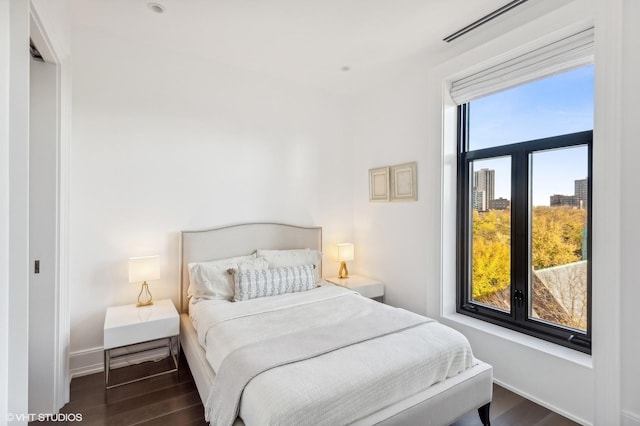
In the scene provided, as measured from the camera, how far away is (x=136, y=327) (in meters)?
→ 2.30

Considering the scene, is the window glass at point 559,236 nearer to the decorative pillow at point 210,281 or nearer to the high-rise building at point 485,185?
the high-rise building at point 485,185

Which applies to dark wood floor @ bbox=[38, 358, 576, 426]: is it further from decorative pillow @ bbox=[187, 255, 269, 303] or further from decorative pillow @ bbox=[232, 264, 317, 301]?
decorative pillow @ bbox=[232, 264, 317, 301]

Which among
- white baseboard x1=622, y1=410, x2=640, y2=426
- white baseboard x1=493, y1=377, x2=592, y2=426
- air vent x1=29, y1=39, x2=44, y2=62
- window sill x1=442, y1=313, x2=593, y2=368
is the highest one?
air vent x1=29, y1=39, x2=44, y2=62

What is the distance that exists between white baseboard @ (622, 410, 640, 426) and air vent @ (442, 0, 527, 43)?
260cm

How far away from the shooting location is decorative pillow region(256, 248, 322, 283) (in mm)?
3098

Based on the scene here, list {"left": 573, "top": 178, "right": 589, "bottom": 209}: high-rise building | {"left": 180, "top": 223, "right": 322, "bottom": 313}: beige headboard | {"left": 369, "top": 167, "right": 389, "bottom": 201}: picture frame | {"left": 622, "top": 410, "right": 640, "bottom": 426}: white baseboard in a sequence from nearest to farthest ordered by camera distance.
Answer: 1. {"left": 622, "top": 410, "right": 640, "bottom": 426}: white baseboard
2. {"left": 573, "top": 178, "right": 589, "bottom": 209}: high-rise building
3. {"left": 180, "top": 223, "right": 322, "bottom": 313}: beige headboard
4. {"left": 369, "top": 167, "right": 389, "bottom": 201}: picture frame

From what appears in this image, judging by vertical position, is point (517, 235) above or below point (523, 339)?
above

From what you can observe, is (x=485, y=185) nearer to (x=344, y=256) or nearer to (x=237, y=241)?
(x=344, y=256)

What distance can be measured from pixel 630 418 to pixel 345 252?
248cm

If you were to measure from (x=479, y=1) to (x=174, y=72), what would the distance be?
8.39 feet

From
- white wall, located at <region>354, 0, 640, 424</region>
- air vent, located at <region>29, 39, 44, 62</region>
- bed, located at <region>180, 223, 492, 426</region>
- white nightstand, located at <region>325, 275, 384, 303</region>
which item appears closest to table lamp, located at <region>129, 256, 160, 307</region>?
bed, located at <region>180, 223, 492, 426</region>

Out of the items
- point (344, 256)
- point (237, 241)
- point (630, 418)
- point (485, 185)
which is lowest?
point (630, 418)

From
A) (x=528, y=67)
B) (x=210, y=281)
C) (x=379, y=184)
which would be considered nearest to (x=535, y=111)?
(x=528, y=67)

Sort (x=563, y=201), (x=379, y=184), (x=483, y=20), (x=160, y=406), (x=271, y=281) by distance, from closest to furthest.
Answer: (x=160, y=406) < (x=563, y=201) < (x=483, y=20) < (x=271, y=281) < (x=379, y=184)
